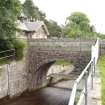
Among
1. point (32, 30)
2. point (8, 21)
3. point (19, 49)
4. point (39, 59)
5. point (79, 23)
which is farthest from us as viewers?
point (79, 23)

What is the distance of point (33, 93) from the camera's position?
2523cm

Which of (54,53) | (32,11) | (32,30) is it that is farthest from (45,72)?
(32,11)

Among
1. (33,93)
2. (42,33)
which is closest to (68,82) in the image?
(33,93)

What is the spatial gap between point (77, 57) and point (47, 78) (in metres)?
8.27

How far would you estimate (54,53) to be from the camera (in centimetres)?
2377

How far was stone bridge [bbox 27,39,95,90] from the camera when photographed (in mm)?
22531

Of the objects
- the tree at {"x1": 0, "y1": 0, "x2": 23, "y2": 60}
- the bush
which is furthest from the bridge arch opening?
the tree at {"x1": 0, "y1": 0, "x2": 23, "y2": 60}

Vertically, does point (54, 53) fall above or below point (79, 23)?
below

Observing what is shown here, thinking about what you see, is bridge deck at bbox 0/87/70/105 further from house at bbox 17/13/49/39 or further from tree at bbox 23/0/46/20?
tree at bbox 23/0/46/20

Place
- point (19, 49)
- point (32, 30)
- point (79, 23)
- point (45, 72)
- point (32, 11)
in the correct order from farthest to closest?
1. point (32, 11)
2. point (79, 23)
3. point (32, 30)
4. point (45, 72)
5. point (19, 49)

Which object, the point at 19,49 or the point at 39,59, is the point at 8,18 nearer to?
the point at 19,49

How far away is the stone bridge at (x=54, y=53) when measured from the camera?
73.9 feet

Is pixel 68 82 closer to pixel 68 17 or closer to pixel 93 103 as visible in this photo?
pixel 93 103

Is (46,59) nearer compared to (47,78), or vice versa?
(46,59)
